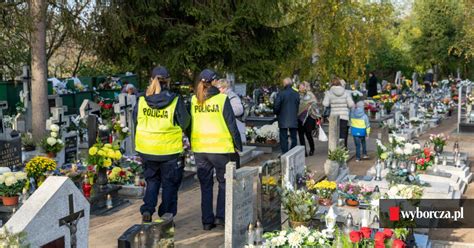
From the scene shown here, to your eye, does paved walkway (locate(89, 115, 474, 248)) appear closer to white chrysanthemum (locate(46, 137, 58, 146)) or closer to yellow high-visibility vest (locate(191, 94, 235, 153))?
yellow high-visibility vest (locate(191, 94, 235, 153))

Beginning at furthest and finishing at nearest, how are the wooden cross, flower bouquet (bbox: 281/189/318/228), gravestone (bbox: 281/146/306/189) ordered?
gravestone (bbox: 281/146/306/189), flower bouquet (bbox: 281/189/318/228), the wooden cross

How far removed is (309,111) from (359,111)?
1105 millimetres

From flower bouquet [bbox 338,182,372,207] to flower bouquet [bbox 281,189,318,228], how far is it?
1.43 metres

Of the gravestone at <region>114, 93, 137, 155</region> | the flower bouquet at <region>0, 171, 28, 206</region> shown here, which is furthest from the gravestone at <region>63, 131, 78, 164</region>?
the flower bouquet at <region>0, 171, 28, 206</region>

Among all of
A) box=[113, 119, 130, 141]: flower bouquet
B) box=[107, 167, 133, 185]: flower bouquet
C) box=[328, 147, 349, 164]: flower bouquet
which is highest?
box=[113, 119, 130, 141]: flower bouquet

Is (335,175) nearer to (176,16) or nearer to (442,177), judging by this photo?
(442,177)

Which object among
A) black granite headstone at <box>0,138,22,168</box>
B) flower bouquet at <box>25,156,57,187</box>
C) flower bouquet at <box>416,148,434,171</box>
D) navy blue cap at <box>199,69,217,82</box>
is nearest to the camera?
navy blue cap at <box>199,69,217,82</box>

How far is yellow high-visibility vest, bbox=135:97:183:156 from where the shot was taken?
22.8ft

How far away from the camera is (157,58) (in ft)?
63.3

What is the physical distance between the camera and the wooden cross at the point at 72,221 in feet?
15.9

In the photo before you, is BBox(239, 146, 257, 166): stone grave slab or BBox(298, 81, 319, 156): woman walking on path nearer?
BBox(239, 146, 257, 166): stone grave slab

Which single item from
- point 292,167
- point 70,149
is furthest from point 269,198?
point 70,149

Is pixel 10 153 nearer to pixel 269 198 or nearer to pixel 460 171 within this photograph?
pixel 269 198

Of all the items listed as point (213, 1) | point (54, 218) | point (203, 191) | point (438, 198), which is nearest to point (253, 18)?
point (213, 1)
